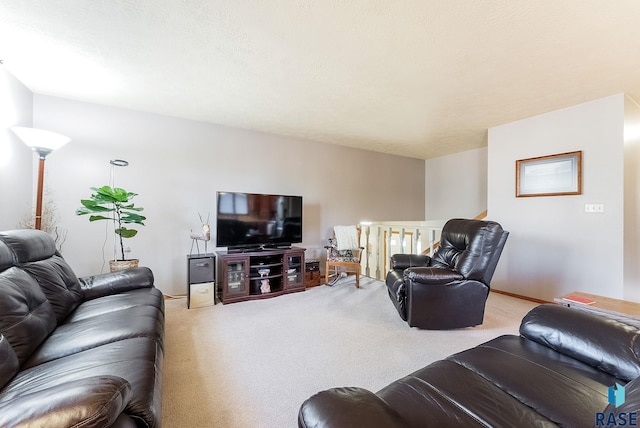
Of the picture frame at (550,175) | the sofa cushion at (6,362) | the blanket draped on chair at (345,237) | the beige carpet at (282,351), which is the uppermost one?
the picture frame at (550,175)

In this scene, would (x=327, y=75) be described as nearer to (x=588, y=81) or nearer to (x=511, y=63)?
(x=511, y=63)

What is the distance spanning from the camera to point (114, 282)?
84.7 inches

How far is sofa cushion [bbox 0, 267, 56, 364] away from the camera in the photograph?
1.21 metres

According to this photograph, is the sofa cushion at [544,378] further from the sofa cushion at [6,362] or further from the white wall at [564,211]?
the white wall at [564,211]

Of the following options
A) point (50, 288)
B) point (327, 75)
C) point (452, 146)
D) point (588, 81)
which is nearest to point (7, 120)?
point (50, 288)

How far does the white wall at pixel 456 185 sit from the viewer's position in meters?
4.81

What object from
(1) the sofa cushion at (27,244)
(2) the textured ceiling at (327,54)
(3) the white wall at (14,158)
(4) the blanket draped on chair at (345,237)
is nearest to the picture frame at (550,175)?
(2) the textured ceiling at (327,54)

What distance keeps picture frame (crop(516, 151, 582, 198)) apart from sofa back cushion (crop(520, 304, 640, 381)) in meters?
2.50

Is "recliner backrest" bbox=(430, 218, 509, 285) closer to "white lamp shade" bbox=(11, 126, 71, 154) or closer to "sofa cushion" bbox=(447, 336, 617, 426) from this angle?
"sofa cushion" bbox=(447, 336, 617, 426)

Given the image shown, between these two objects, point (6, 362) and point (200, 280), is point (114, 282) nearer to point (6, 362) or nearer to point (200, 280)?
point (200, 280)

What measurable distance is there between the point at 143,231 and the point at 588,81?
4962 millimetres

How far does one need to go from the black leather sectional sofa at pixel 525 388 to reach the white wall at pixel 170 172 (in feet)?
10.7

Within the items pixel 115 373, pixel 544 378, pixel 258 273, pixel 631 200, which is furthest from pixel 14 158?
pixel 631 200

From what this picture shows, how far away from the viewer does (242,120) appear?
137 inches
